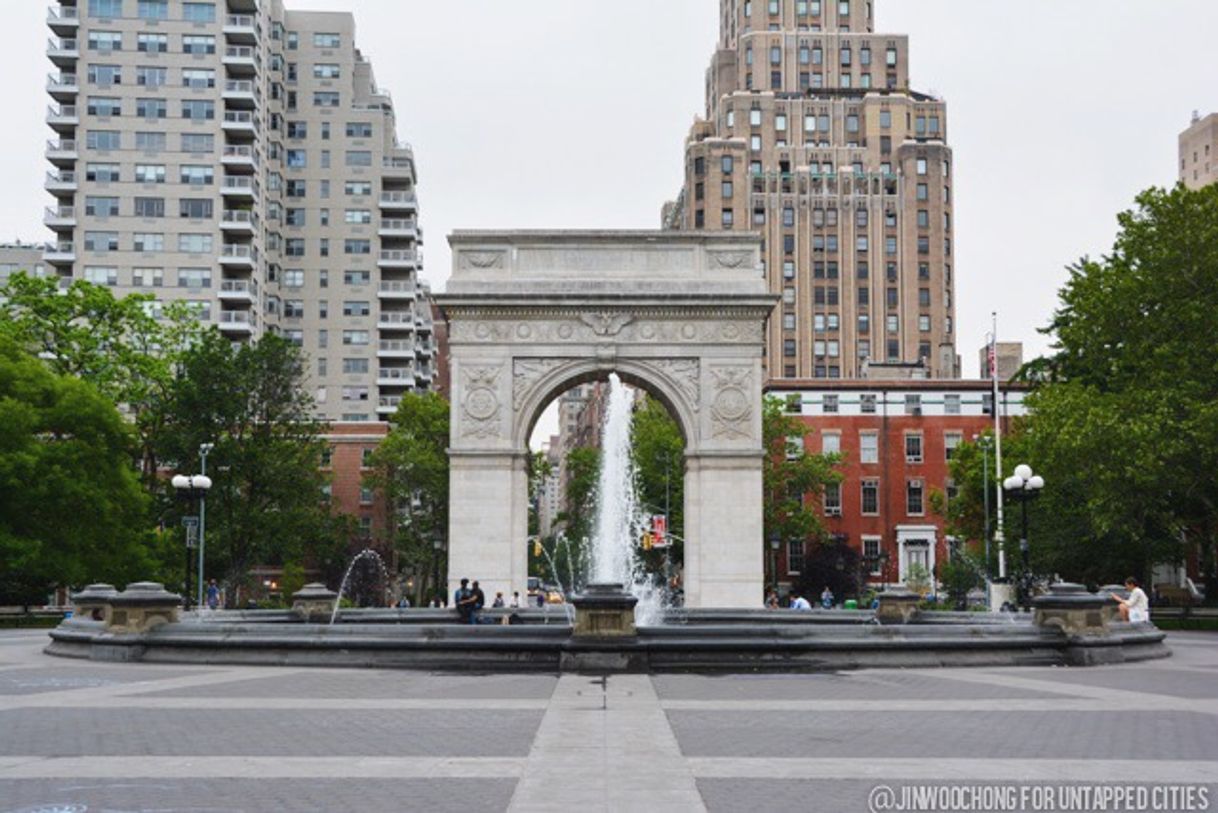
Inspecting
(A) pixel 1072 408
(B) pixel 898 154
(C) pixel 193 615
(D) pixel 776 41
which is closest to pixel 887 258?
(B) pixel 898 154

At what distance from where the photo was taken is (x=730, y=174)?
115500 mm

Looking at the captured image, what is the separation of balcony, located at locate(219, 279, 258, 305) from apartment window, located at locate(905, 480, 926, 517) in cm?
4243

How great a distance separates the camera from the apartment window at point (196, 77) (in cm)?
8300

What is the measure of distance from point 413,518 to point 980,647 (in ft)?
182

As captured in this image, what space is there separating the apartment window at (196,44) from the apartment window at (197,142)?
5.30m

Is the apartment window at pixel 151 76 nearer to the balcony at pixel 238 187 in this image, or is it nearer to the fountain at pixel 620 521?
the balcony at pixel 238 187

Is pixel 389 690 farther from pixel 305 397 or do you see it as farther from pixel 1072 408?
pixel 305 397

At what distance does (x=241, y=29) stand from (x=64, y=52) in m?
10.7

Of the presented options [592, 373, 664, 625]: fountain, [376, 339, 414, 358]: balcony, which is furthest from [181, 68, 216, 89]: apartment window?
[592, 373, 664, 625]: fountain

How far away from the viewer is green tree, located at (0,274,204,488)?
54188mm

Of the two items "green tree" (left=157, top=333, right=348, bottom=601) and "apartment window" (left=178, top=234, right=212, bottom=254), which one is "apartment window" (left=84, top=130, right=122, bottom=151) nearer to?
"apartment window" (left=178, top=234, right=212, bottom=254)

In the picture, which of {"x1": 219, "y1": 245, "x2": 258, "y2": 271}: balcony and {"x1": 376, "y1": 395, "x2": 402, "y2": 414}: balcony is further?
{"x1": 376, "y1": 395, "x2": 402, "y2": 414}: balcony

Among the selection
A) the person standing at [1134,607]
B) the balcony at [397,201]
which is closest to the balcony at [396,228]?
the balcony at [397,201]

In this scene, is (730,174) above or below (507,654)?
above
